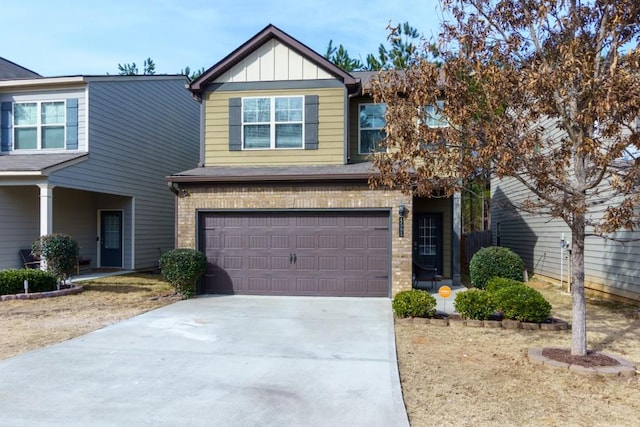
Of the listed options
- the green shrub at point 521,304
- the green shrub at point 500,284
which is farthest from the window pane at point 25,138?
the green shrub at point 521,304

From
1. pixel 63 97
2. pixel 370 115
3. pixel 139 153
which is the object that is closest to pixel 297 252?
pixel 370 115

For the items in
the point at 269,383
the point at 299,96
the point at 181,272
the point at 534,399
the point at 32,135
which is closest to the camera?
the point at 534,399

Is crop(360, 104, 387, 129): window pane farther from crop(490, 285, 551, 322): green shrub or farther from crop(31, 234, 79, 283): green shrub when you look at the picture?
crop(31, 234, 79, 283): green shrub

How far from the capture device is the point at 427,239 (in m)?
15.0

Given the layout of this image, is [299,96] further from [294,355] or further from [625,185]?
[625,185]

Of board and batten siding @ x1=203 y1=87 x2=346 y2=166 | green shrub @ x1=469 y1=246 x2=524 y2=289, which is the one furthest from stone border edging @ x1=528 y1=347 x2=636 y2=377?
board and batten siding @ x1=203 y1=87 x2=346 y2=166

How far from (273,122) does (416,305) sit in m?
6.60

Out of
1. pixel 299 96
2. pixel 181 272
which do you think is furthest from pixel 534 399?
pixel 299 96

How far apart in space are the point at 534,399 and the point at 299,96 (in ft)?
32.1

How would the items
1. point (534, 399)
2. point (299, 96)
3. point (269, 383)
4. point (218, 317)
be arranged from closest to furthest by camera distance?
1. point (534, 399)
2. point (269, 383)
3. point (218, 317)
4. point (299, 96)

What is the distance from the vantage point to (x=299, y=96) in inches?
510

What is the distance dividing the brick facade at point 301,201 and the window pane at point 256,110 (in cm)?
216

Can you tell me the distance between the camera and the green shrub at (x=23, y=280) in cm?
1123

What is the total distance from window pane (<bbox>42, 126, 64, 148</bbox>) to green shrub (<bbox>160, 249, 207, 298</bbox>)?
6.21 meters
